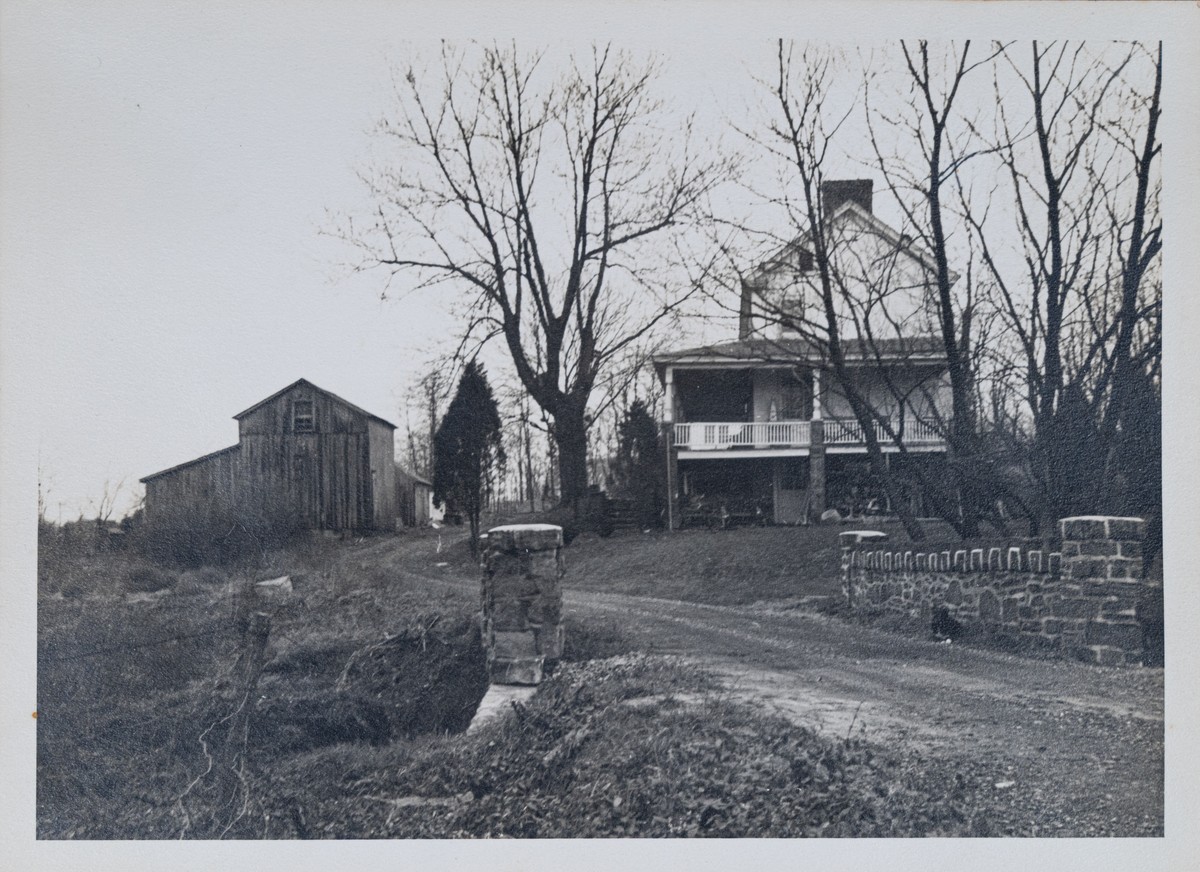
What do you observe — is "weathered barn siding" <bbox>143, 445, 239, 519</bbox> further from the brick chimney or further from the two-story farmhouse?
the brick chimney

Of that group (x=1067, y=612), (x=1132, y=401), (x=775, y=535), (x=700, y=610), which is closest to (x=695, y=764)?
(x=700, y=610)

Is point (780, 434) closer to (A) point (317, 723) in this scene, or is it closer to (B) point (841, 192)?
(B) point (841, 192)

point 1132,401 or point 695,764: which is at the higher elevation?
point 1132,401

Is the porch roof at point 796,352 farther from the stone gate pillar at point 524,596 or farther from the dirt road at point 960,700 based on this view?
the dirt road at point 960,700

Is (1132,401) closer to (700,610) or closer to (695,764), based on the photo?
(700,610)

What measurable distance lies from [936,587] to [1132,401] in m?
1.69

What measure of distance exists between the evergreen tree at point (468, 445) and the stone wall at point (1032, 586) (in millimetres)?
2381

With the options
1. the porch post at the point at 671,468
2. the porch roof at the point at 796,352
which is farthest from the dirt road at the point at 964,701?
the porch roof at the point at 796,352

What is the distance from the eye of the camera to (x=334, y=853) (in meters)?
3.96

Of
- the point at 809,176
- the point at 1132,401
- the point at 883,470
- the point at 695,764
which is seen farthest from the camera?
the point at 883,470

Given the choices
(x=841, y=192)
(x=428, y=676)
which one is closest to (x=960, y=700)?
(x=841, y=192)

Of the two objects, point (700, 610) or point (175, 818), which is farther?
point (700, 610)

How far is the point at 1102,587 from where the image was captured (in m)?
4.56

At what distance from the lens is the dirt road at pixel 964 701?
12.4 ft
